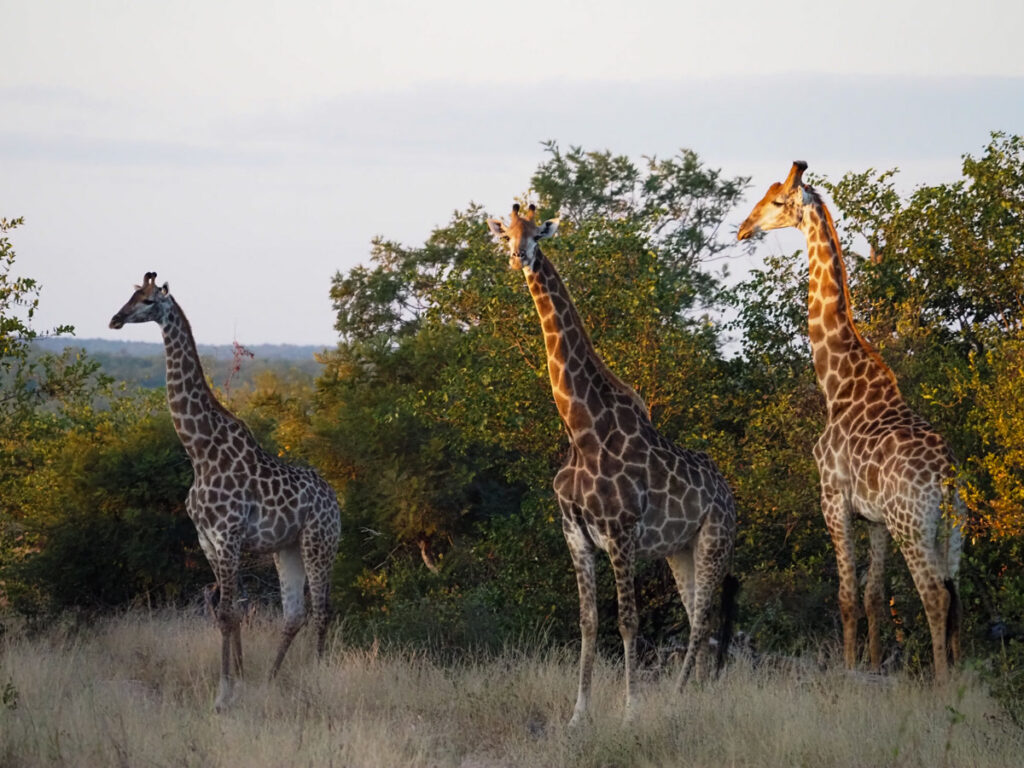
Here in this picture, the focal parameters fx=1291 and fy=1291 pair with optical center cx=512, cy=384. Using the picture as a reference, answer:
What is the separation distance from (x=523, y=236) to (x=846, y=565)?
3.72 m

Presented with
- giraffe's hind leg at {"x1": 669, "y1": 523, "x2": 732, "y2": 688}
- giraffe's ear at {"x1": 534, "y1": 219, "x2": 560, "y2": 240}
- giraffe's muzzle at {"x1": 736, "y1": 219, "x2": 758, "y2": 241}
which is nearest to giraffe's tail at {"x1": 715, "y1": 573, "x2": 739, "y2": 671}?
giraffe's hind leg at {"x1": 669, "y1": 523, "x2": 732, "y2": 688}

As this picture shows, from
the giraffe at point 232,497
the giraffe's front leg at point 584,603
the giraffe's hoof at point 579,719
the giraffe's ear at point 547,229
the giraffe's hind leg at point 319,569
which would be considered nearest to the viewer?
Result: the giraffe's hoof at point 579,719

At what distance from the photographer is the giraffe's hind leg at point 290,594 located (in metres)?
11.2

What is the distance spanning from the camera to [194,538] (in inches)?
623

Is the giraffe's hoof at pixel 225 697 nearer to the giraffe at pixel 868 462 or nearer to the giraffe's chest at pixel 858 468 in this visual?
the giraffe at pixel 868 462

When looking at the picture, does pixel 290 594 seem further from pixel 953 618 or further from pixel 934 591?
pixel 953 618

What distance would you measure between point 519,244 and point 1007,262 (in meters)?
5.58

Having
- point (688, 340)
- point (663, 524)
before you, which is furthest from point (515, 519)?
point (663, 524)

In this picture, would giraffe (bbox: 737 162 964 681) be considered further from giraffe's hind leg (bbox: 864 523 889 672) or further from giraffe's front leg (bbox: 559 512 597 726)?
giraffe's front leg (bbox: 559 512 597 726)

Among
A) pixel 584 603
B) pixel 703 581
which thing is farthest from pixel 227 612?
pixel 703 581

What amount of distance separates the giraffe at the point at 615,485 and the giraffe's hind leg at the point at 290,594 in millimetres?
3019

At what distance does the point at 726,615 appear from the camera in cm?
1031

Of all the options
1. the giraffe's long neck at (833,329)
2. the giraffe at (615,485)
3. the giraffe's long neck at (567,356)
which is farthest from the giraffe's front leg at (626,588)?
the giraffe's long neck at (833,329)

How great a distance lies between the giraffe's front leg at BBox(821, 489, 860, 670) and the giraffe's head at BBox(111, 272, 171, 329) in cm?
571
